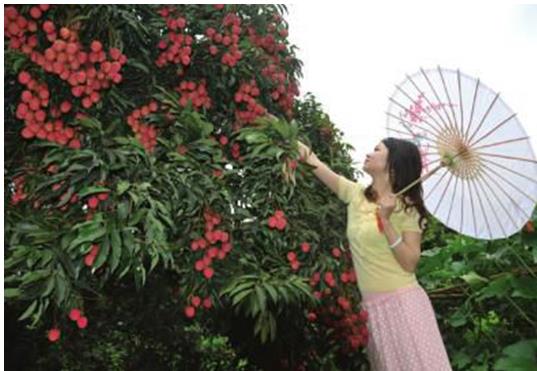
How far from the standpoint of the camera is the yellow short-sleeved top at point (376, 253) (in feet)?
9.19

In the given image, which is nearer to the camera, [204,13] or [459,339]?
[204,13]

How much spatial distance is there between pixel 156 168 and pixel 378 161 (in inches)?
37.4

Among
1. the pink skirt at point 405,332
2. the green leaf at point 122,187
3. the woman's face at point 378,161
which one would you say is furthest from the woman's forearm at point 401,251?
the green leaf at point 122,187

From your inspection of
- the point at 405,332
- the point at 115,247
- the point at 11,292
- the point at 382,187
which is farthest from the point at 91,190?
the point at 405,332

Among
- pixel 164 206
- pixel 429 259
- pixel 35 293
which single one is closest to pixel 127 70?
pixel 164 206

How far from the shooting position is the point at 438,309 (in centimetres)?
421

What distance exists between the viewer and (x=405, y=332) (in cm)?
275

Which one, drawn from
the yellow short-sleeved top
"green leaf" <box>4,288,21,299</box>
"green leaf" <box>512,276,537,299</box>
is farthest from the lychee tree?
"green leaf" <box>512,276,537,299</box>

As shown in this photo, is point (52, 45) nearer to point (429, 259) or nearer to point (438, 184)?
point (438, 184)

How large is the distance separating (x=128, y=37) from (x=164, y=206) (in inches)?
35.8

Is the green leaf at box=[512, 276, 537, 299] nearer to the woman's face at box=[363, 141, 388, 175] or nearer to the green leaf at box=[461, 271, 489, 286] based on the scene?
the green leaf at box=[461, 271, 489, 286]

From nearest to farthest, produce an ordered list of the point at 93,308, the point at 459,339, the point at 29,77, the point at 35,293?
the point at 35,293, the point at 29,77, the point at 459,339, the point at 93,308

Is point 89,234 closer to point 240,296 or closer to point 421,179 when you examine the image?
point 240,296

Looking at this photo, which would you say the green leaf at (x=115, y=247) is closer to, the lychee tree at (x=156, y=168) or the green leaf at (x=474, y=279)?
the lychee tree at (x=156, y=168)
